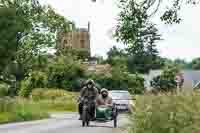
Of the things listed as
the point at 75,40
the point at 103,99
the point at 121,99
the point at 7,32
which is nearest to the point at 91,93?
the point at 103,99

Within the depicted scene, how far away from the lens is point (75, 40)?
10000cm

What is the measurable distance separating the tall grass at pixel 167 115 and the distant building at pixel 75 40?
61.2 metres

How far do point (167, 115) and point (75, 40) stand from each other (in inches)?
3347

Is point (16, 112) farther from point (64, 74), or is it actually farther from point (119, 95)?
point (64, 74)

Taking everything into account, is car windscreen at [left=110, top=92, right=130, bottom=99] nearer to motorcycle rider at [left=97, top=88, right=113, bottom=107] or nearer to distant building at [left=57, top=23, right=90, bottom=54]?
motorcycle rider at [left=97, top=88, right=113, bottom=107]

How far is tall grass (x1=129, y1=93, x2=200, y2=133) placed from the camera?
1397cm

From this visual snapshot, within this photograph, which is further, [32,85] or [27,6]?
[27,6]

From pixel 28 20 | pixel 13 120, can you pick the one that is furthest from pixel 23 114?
pixel 28 20

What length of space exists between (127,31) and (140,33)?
280 millimetres

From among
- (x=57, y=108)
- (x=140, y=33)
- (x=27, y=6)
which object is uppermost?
(x=27, y=6)

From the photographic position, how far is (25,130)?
85.8ft

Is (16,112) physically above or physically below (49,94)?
above

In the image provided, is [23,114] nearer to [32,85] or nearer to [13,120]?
[13,120]

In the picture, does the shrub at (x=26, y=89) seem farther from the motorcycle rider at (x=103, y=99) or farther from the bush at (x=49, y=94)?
the motorcycle rider at (x=103, y=99)
